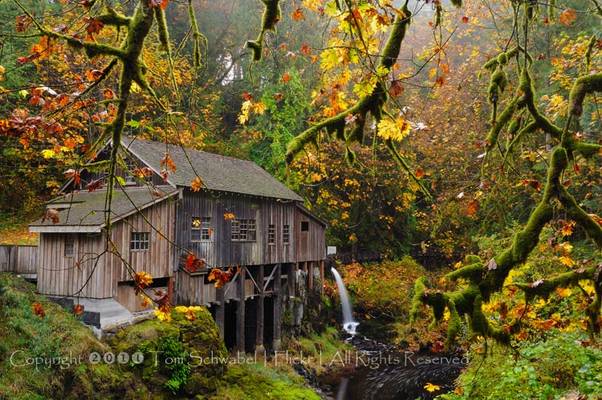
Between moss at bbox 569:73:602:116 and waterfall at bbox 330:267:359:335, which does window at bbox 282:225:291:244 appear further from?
moss at bbox 569:73:602:116

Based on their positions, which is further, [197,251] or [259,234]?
[259,234]

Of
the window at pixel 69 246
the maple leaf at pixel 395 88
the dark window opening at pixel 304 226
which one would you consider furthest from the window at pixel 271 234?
the maple leaf at pixel 395 88

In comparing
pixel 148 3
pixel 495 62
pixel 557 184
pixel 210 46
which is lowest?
pixel 557 184

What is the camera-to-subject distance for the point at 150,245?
51.6 feet

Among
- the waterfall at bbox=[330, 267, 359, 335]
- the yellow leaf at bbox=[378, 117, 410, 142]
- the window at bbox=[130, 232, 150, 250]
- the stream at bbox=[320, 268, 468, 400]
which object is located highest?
the yellow leaf at bbox=[378, 117, 410, 142]

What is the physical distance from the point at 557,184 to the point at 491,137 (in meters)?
0.80

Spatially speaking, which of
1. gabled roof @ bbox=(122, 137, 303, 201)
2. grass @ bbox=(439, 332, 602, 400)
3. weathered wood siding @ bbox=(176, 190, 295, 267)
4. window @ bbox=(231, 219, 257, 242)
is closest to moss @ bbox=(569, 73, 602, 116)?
grass @ bbox=(439, 332, 602, 400)

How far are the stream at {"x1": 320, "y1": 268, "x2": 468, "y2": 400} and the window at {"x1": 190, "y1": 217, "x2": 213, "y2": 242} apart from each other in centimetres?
719

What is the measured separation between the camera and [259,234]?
68.1ft

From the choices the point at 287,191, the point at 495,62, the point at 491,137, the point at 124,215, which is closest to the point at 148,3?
the point at 491,137

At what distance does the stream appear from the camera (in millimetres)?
17891

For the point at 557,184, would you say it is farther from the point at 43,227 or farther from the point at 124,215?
the point at 43,227

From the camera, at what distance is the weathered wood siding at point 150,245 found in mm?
14750

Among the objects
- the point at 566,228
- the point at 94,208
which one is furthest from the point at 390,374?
the point at 566,228
